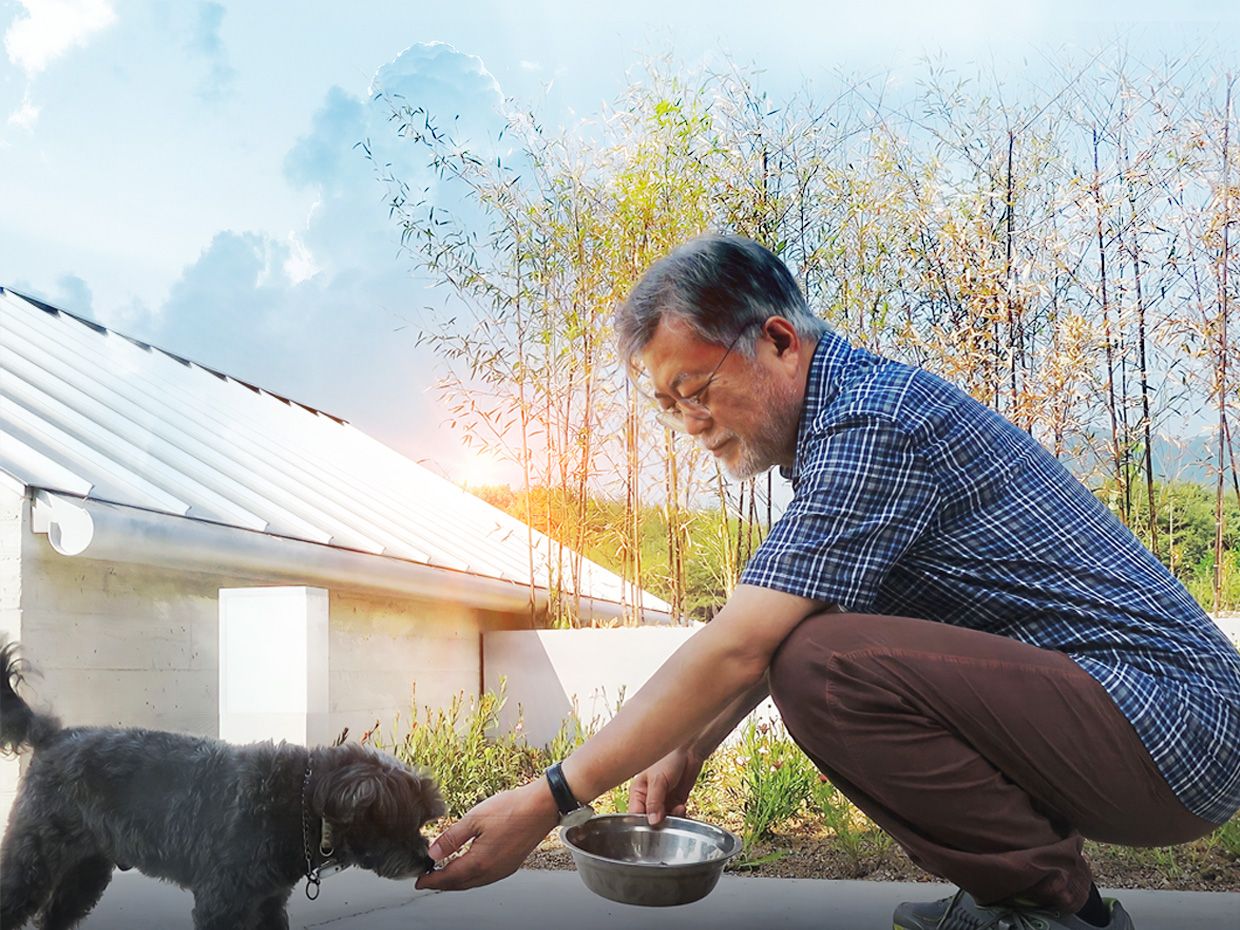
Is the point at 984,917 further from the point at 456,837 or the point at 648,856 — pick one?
the point at 456,837

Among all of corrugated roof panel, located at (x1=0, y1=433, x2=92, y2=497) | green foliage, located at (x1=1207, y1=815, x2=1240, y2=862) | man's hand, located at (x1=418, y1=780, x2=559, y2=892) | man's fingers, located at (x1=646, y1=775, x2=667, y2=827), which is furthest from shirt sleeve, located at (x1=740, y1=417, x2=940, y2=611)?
green foliage, located at (x1=1207, y1=815, x2=1240, y2=862)

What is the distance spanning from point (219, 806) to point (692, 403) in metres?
0.72

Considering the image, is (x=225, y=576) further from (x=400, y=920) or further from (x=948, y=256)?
(x=948, y=256)

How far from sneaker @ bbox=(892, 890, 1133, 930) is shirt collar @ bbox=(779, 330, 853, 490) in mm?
500

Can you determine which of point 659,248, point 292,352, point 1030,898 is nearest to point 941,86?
point 659,248

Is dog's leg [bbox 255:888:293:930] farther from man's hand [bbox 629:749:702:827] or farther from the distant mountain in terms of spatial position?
the distant mountain

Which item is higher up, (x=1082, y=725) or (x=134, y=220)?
(x=134, y=220)

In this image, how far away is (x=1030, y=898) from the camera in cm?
111

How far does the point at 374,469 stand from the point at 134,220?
785 millimetres

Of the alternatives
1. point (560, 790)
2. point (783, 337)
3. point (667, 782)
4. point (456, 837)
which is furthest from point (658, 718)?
point (783, 337)

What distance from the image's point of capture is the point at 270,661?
66.6 inches

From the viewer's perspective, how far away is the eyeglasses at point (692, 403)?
123 centimetres

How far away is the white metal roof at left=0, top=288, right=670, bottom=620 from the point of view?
164cm

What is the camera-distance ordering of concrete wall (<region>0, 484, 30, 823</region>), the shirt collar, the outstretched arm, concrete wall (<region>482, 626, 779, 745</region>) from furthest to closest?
concrete wall (<region>482, 626, 779, 745</region>) < concrete wall (<region>0, 484, 30, 823</region>) < the shirt collar < the outstretched arm
